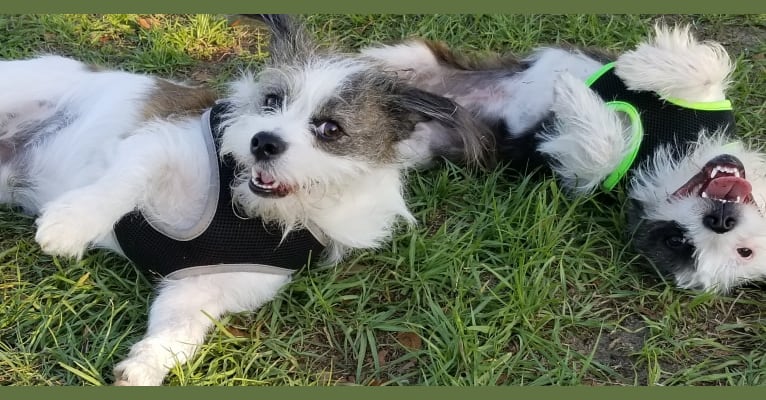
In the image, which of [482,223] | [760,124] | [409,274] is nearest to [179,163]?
[409,274]

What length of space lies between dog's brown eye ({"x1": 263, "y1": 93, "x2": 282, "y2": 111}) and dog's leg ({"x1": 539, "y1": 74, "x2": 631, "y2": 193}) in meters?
1.73

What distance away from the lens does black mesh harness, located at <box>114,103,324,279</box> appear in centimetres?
343

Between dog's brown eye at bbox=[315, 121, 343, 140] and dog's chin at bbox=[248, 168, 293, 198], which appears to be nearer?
dog's chin at bbox=[248, 168, 293, 198]

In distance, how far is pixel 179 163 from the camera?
11.5 ft

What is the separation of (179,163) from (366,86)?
3.26 feet

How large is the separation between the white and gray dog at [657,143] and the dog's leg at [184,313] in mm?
1431

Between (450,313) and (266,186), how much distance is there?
1.12m

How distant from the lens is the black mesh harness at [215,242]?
135 inches

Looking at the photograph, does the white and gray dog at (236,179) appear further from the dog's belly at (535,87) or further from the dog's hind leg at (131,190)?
the dog's belly at (535,87)

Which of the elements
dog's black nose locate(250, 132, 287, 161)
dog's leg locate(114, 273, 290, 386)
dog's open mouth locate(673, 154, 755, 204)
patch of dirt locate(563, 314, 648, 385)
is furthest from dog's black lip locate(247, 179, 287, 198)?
dog's open mouth locate(673, 154, 755, 204)

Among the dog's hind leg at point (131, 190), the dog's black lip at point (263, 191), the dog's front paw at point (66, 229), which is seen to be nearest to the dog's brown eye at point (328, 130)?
the dog's black lip at point (263, 191)

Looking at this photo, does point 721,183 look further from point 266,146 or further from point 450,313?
point 266,146

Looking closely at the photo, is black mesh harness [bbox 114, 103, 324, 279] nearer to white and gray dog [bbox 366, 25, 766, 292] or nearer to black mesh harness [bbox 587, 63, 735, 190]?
white and gray dog [bbox 366, 25, 766, 292]

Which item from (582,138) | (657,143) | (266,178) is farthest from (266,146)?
(657,143)
